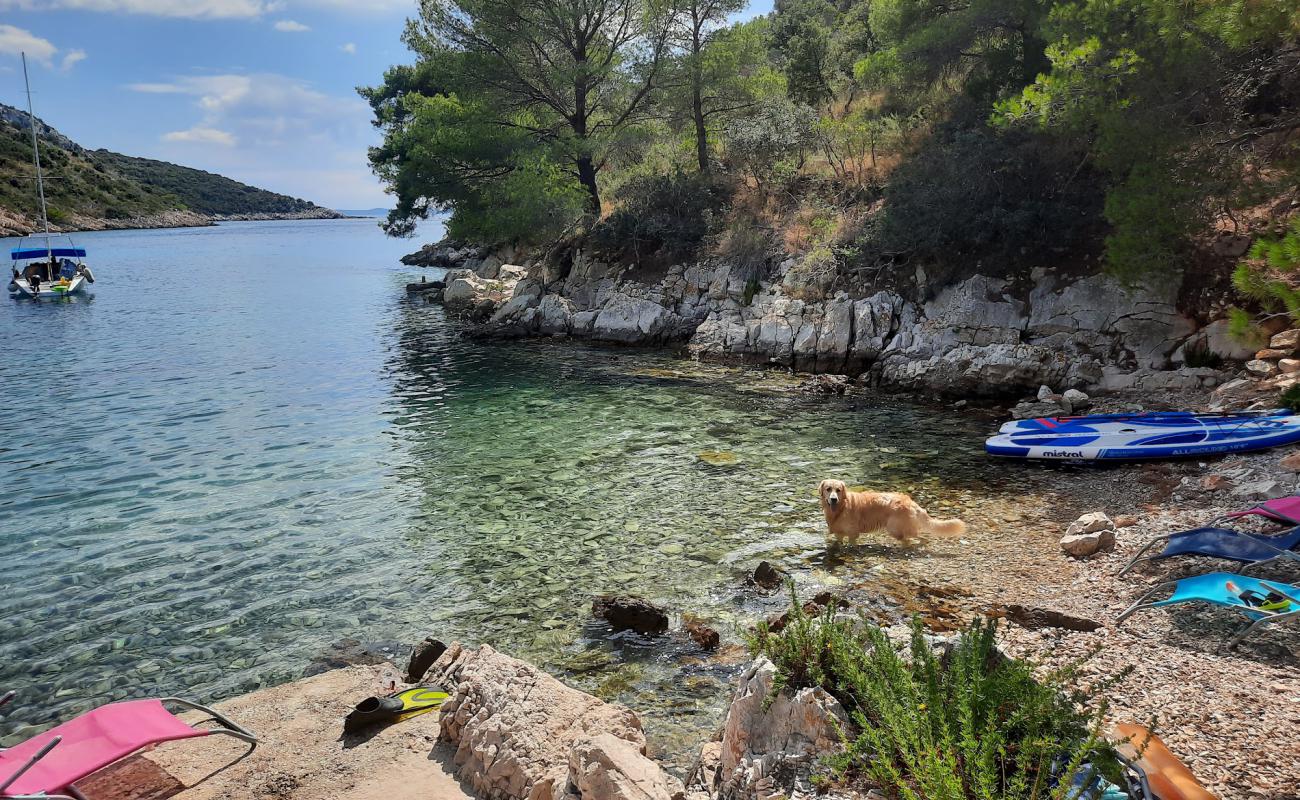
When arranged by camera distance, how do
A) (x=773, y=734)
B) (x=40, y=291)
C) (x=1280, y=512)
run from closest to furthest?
(x=773, y=734)
(x=1280, y=512)
(x=40, y=291)

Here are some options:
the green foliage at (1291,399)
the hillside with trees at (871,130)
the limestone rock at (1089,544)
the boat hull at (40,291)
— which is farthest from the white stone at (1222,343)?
the boat hull at (40,291)

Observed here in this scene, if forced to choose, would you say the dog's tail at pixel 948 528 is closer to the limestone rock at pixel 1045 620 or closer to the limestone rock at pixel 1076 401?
the limestone rock at pixel 1045 620

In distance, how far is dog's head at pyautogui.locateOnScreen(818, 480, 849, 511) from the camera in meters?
8.97

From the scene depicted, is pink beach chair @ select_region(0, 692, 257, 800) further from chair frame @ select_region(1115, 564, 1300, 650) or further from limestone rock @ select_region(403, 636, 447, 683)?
chair frame @ select_region(1115, 564, 1300, 650)

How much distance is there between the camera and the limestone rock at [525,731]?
4.33 m

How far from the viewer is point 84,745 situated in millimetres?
4922

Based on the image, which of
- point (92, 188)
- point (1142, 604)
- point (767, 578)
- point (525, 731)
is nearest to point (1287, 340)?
point (1142, 604)

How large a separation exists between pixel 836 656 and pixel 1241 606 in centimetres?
388

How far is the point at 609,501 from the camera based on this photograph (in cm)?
1126

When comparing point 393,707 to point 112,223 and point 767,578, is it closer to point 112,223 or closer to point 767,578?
point 767,578

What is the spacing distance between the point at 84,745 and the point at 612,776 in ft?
12.1

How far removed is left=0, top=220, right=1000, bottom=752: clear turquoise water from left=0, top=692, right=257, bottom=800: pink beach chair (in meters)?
1.38

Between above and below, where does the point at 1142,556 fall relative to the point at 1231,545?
below

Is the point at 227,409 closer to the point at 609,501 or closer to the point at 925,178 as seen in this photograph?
the point at 609,501
